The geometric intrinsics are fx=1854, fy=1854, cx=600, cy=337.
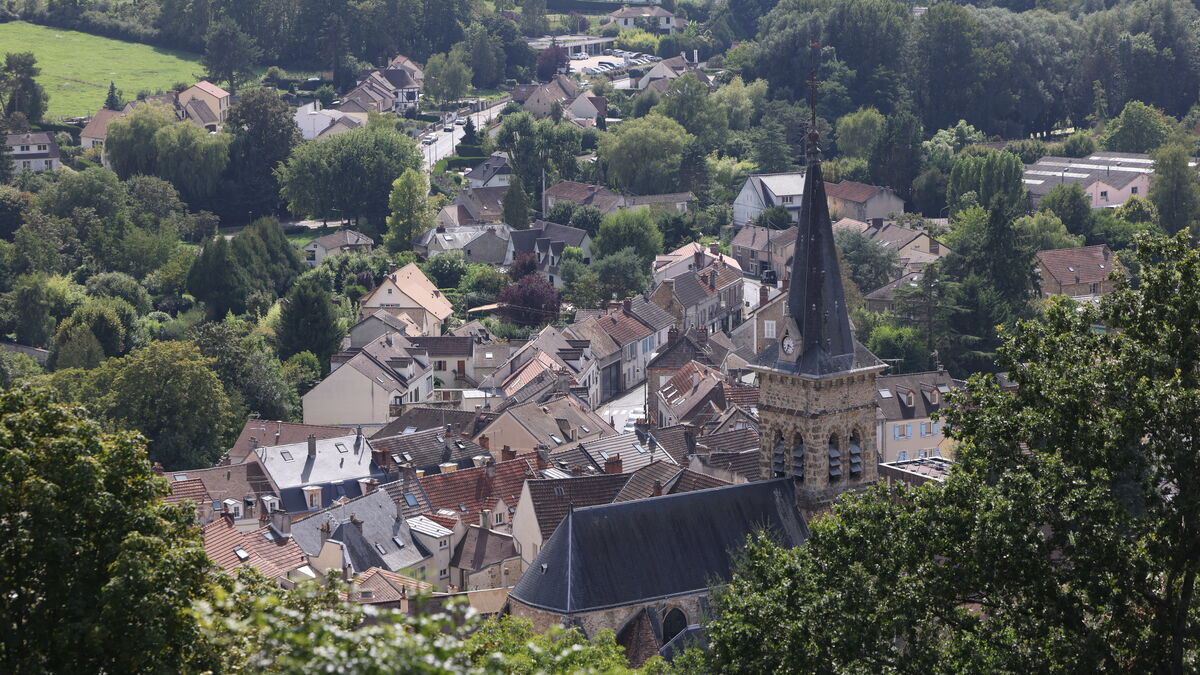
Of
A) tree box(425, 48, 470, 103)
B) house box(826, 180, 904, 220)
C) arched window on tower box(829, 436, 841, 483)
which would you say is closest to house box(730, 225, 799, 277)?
house box(826, 180, 904, 220)

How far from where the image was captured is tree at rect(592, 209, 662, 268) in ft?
385

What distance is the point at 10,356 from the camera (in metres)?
91.4

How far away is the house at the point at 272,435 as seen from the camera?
75.4 metres

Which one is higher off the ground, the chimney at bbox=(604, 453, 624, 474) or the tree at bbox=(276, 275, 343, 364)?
Result: the chimney at bbox=(604, 453, 624, 474)

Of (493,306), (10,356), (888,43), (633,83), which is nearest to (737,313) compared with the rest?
(493,306)

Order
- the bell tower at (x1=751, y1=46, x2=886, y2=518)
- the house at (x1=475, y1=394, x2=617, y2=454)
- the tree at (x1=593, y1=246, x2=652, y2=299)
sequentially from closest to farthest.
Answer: the bell tower at (x1=751, y1=46, x2=886, y2=518) < the house at (x1=475, y1=394, x2=617, y2=454) < the tree at (x1=593, y1=246, x2=652, y2=299)

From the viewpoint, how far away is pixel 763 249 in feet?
395

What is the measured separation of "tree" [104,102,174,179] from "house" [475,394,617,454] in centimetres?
6689

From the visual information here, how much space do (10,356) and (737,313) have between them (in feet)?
135

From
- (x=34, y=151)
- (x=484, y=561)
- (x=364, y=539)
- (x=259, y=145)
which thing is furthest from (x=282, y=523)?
(x=34, y=151)

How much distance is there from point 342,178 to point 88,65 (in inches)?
1781

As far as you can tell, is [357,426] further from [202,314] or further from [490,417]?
[202,314]

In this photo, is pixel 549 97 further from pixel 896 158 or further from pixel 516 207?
pixel 516 207

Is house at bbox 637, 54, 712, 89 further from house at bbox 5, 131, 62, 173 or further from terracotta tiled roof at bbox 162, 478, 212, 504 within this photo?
terracotta tiled roof at bbox 162, 478, 212, 504
